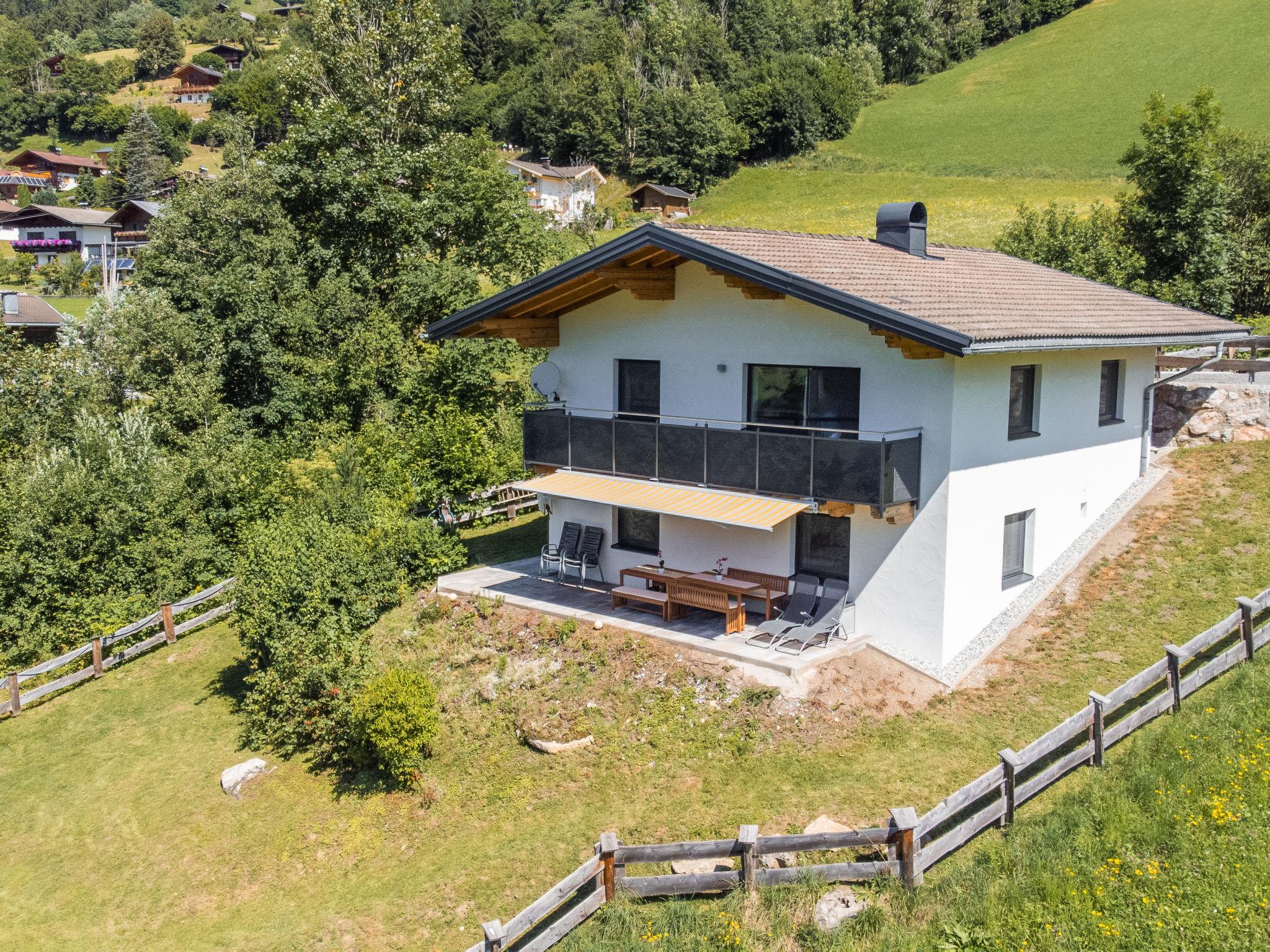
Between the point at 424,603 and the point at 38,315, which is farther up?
the point at 38,315

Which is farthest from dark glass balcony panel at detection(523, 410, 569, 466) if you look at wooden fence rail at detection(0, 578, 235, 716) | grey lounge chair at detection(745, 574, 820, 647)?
wooden fence rail at detection(0, 578, 235, 716)

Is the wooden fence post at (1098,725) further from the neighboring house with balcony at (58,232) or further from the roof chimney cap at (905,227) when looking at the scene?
the neighboring house with balcony at (58,232)

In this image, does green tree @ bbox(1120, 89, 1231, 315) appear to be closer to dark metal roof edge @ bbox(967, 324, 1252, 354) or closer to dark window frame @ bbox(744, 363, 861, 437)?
dark metal roof edge @ bbox(967, 324, 1252, 354)

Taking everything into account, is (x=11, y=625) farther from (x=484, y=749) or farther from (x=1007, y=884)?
(x=1007, y=884)

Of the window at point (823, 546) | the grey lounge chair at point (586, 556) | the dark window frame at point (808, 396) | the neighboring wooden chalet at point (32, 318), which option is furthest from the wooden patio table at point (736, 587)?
the neighboring wooden chalet at point (32, 318)

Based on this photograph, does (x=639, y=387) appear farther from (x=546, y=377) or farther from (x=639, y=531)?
(x=639, y=531)

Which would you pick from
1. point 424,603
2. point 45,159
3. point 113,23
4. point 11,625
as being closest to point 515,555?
point 424,603

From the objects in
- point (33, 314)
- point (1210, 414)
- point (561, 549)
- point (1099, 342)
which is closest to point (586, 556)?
point (561, 549)
